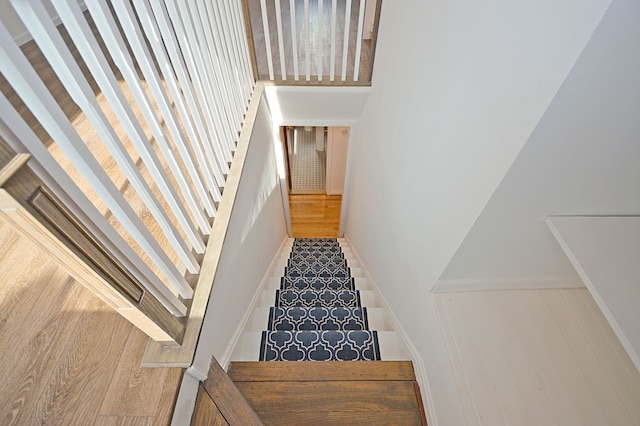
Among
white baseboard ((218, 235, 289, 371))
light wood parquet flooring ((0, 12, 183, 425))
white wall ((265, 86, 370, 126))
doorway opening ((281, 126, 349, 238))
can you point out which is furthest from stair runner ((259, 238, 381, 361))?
doorway opening ((281, 126, 349, 238))

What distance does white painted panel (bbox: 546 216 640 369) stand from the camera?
Answer: 0.76 m

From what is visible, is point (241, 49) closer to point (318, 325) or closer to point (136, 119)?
point (136, 119)

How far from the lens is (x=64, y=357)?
94 cm

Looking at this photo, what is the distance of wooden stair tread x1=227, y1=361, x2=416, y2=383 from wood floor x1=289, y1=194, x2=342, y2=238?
3.85 meters

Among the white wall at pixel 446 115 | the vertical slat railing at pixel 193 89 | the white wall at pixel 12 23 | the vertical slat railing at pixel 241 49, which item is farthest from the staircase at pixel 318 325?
the white wall at pixel 12 23

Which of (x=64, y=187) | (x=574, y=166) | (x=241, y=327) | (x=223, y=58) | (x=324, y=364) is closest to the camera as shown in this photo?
(x=64, y=187)

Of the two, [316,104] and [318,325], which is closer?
[318,325]

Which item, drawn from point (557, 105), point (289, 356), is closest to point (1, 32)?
point (557, 105)

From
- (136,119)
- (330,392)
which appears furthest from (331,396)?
(136,119)

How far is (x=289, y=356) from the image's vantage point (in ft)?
5.52

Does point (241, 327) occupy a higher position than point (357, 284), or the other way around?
point (357, 284)

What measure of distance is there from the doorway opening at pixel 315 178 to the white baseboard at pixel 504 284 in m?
3.91

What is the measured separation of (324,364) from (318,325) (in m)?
0.52

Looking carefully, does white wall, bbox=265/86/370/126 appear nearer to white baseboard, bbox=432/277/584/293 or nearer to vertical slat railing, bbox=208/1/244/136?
vertical slat railing, bbox=208/1/244/136
